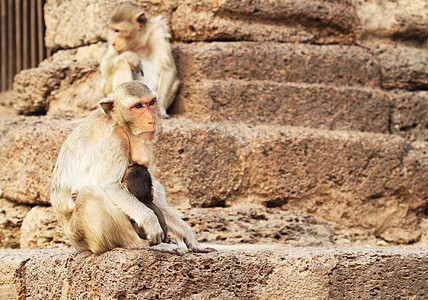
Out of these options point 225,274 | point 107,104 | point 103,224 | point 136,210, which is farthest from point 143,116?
point 225,274

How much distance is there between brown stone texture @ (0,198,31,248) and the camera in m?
6.05

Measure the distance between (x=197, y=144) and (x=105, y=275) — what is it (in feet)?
7.72

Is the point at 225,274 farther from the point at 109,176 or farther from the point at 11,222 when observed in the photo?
the point at 11,222

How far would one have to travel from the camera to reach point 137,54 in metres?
6.71

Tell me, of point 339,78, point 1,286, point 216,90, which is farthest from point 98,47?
point 1,286

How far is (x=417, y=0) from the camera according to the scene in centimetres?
765

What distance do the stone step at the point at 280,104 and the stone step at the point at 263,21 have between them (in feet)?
1.83

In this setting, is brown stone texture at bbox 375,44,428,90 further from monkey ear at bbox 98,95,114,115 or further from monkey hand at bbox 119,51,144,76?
monkey ear at bbox 98,95,114,115

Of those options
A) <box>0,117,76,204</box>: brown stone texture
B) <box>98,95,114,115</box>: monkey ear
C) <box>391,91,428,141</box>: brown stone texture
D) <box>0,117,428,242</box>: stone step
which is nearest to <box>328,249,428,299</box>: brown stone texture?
<box>98,95,114,115</box>: monkey ear

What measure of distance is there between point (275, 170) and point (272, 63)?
3.93ft

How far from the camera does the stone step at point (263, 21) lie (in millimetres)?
6691

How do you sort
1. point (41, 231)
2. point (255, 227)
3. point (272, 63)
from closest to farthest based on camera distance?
point (255, 227) < point (41, 231) < point (272, 63)

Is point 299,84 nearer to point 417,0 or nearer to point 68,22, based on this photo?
point 417,0

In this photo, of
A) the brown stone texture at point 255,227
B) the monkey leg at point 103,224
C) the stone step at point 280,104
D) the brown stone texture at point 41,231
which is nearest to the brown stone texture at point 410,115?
the stone step at point 280,104
